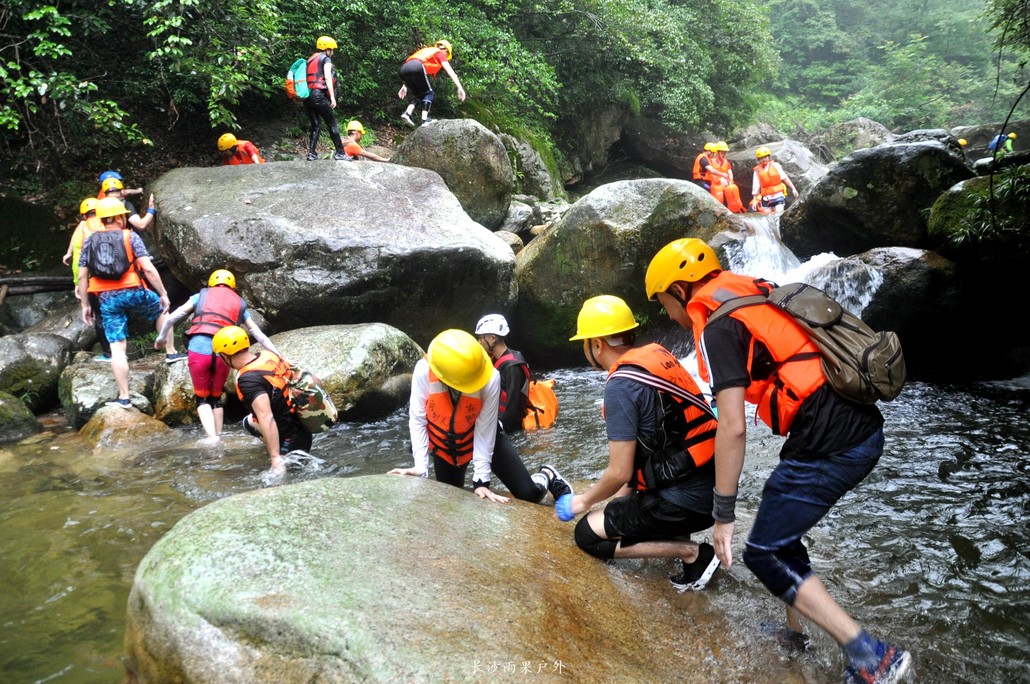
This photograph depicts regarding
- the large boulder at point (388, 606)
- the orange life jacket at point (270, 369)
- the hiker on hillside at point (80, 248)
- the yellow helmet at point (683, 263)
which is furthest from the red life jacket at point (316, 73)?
the yellow helmet at point (683, 263)

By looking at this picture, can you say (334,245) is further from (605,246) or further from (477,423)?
(477,423)

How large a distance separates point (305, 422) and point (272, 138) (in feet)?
30.6

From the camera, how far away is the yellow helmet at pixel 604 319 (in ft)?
11.0

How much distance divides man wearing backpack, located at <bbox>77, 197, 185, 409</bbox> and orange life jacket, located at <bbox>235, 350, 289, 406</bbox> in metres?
2.42

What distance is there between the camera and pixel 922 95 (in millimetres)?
33562

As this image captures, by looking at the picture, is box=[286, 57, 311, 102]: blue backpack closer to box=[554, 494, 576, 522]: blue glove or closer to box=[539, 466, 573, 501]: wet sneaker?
box=[539, 466, 573, 501]: wet sneaker

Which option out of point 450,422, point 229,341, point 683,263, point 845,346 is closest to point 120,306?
point 229,341

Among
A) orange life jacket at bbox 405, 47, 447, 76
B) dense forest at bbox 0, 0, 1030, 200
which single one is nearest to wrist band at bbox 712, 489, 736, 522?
dense forest at bbox 0, 0, 1030, 200

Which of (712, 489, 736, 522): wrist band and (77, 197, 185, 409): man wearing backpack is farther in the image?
(77, 197, 185, 409): man wearing backpack

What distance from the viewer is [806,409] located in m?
2.67

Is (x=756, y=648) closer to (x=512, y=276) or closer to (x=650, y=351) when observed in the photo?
(x=650, y=351)

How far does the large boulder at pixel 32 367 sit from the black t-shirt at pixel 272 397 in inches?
170

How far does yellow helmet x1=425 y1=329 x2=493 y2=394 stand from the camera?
12.4ft

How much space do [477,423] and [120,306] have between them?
211 inches
